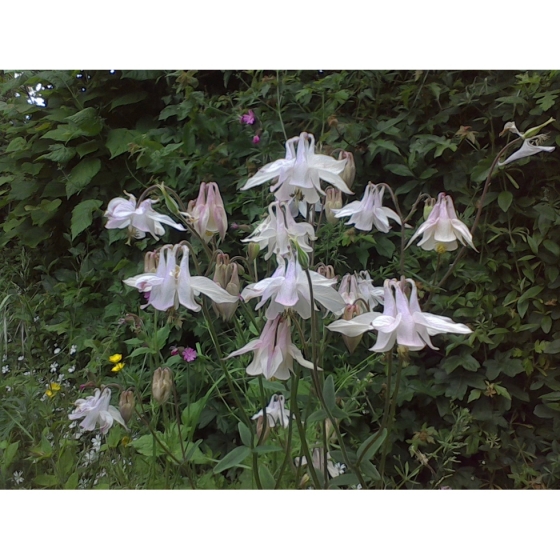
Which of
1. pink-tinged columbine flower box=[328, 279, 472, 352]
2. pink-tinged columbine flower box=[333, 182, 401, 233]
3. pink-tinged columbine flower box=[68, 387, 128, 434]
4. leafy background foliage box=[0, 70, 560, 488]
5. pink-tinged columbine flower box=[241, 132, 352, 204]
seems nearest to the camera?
pink-tinged columbine flower box=[328, 279, 472, 352]

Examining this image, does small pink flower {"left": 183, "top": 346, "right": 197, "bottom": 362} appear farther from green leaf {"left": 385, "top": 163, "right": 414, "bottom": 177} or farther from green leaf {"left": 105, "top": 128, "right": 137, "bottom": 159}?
green leaf {"left": 385, "top": 163, "right": 414, "bottom": 177}

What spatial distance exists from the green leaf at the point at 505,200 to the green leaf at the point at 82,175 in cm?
102

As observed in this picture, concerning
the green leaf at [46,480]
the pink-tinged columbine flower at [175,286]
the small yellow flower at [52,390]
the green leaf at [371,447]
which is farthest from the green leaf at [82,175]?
the green leaf at [371,447]

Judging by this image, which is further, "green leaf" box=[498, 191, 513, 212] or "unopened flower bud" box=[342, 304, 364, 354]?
"green leaf" box=[498, 191, 513, 212]

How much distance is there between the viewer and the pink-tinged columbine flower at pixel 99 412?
1.22 meters

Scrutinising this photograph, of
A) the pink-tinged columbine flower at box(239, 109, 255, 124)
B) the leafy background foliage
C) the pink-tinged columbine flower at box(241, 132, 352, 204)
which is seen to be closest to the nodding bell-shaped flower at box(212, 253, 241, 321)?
the pink-tinged columbine flower at box(241, 132, 352, 204)

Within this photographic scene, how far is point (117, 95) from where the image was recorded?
140 cm

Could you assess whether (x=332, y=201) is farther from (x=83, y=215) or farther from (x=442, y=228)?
(x=83, y=215)

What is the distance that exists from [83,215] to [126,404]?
1.75ft

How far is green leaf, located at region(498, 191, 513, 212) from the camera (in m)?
1.36

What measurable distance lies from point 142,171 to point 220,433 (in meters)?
0.70

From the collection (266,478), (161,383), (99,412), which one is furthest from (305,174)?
(99,412)

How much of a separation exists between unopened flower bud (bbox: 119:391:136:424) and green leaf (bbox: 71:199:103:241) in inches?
18.9
